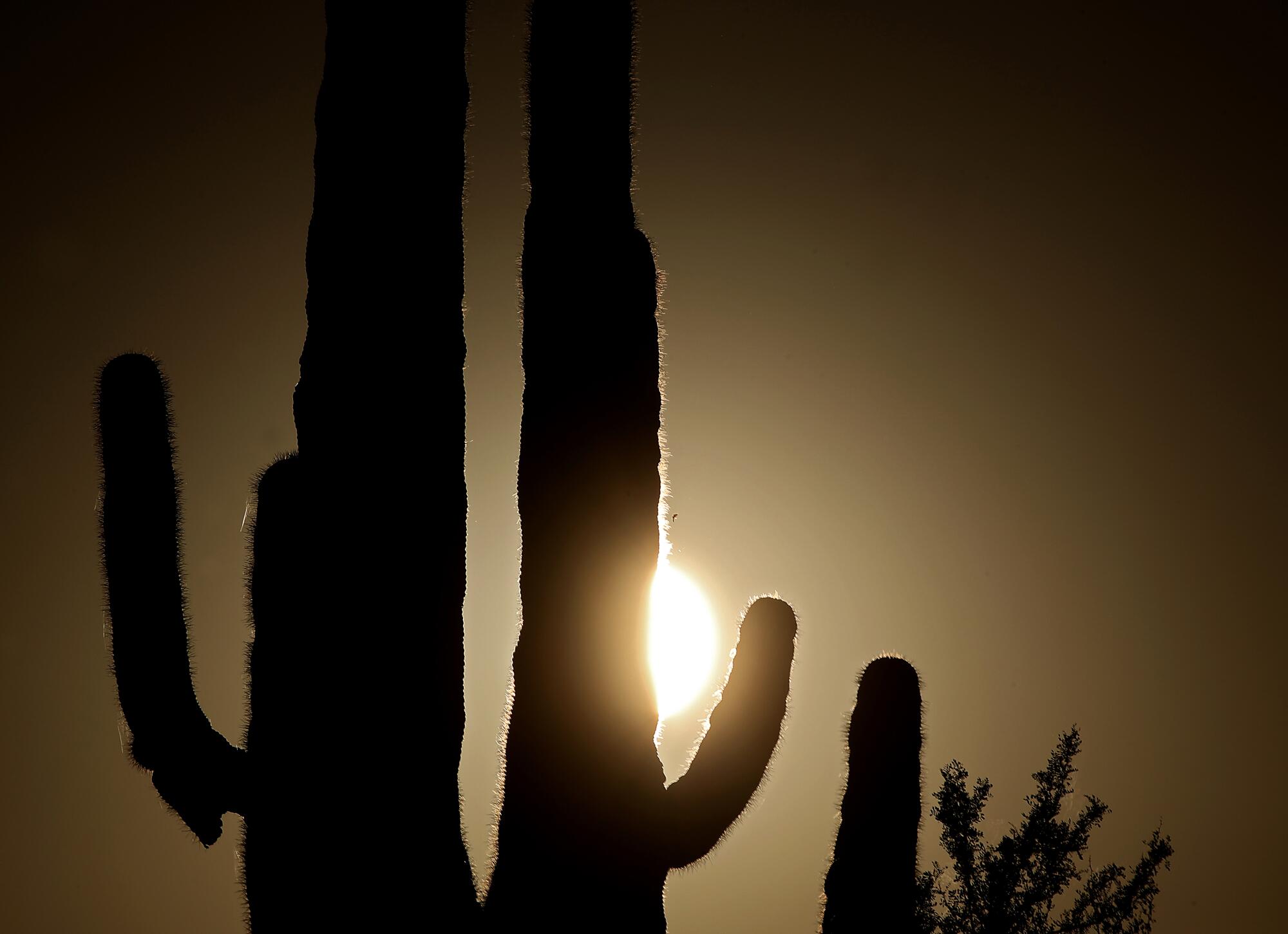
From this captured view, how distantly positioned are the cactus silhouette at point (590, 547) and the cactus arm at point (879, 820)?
95 centimetres

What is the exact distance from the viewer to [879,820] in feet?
14.0

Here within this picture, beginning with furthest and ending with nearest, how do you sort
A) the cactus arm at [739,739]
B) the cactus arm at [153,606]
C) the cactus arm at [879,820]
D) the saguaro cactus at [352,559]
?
1. the cactus arm at [879,820]
2. the cactus arm at [739,739]
3. the cactus arm at [153,606]
4. the saguaro cactus at [352,559]

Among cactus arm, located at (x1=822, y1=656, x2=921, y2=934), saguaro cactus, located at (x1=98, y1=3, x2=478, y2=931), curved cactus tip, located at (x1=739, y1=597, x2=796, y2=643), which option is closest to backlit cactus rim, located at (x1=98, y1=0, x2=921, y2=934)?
saguaro cactus, located at (x1=98, y1=3, x2=478, y2=931)

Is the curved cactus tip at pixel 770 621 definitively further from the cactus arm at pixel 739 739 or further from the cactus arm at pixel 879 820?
the cactus arm at pixel 879 820

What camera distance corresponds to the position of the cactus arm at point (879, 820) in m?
4.24

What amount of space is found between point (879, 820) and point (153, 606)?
10.7 ft

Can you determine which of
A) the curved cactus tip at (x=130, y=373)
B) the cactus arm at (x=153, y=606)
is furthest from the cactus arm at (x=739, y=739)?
the curved cactus tip at (x=130, y=373)

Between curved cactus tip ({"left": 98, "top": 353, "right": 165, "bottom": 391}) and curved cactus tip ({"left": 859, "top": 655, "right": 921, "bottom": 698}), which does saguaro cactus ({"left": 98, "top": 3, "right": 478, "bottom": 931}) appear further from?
curved cactus tip ({"left": 859, "top": 655, "right": 921, "bottom": 698})

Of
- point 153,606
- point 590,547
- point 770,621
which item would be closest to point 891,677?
point 770,621

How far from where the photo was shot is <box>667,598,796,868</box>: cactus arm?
133 inches

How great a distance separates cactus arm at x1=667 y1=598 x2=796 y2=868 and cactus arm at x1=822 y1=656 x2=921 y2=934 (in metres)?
0.82

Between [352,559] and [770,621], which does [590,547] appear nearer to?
[352,559]

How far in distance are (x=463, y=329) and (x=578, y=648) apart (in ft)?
3.98

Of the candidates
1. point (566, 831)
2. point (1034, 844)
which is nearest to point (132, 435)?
point (566, 831)
